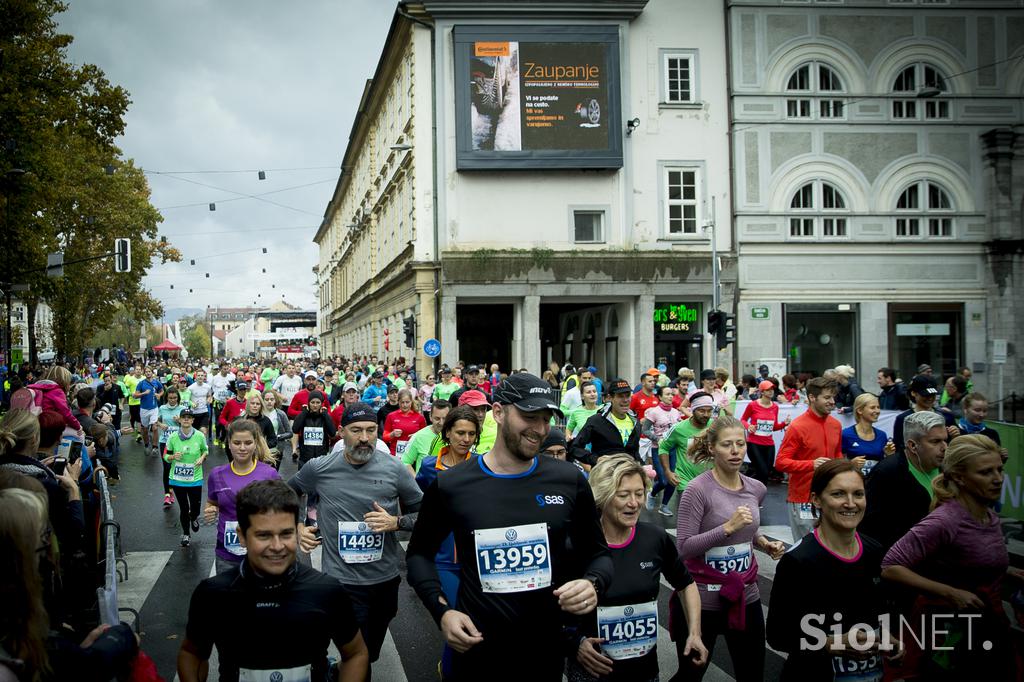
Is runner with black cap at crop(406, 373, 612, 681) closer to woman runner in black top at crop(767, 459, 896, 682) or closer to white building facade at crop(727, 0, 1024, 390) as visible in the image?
woman runner in black top at crop(767, 459, 896, 682)

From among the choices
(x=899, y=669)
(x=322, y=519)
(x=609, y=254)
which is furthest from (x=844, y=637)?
(x=609, y=254)

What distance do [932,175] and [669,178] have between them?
9.92 m

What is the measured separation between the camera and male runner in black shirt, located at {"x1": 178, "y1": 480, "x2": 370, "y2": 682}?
122 inches

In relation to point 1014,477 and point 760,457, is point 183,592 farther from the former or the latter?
point 1014,477

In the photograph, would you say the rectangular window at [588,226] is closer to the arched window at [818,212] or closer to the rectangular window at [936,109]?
the arched window at [818,212]

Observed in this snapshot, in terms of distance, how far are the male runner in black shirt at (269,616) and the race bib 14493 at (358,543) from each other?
174 cm

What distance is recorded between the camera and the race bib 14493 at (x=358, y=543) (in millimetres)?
4984

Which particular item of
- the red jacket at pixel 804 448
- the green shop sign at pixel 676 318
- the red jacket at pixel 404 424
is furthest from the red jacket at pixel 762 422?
the green shop sign at pixel 676 318

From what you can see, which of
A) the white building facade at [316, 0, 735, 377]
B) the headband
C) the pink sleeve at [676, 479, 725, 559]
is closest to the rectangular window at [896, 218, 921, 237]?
the white building facade at [316, 0, 735, 377]

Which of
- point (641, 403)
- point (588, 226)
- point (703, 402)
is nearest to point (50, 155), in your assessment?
point (588, 226)

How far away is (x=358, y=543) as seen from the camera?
16.4ft

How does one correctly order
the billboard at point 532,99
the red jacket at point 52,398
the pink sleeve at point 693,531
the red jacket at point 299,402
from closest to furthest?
the pink sleeve at point 693,531, the red jacket at point 52,398, the red jacket at point 299,402, the billboard at point 532,99

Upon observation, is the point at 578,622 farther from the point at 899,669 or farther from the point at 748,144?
the point at 748,144

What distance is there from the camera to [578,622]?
11.4 feet
